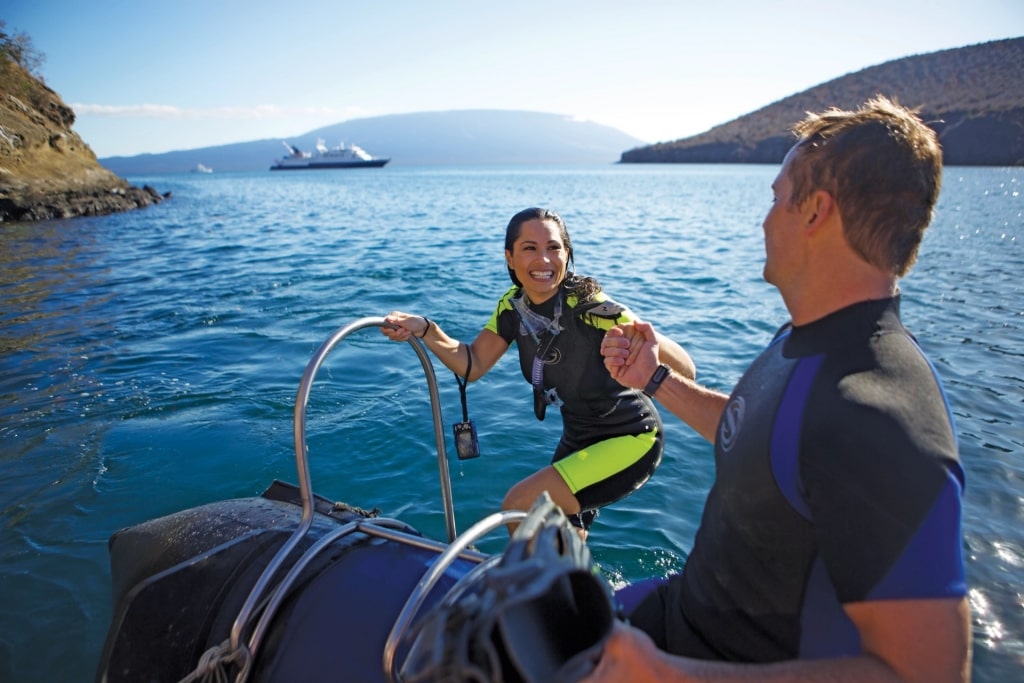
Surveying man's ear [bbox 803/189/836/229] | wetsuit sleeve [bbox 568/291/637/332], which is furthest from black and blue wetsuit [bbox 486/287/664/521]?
man's ear [bbox 803/189/836/229]

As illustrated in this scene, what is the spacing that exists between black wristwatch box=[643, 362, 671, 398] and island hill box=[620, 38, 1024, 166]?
46361mm

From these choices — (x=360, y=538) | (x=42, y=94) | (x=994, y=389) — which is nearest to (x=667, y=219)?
(x=994, y=389)

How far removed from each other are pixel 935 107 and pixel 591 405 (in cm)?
10064

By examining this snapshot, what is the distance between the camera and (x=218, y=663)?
1.76m

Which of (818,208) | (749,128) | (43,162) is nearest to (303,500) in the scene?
(818,208)

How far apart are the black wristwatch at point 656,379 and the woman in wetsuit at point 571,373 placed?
2.73ft

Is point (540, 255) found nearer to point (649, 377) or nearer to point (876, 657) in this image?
point (649, 377)

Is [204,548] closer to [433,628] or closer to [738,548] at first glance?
[433,628]

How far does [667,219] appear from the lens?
25688 mm

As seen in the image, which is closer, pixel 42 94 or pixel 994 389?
pixel 994 389

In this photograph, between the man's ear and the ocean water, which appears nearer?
the man's ear

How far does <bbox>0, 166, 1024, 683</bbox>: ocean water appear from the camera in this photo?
3.86 meters

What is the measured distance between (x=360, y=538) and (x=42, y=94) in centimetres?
4217

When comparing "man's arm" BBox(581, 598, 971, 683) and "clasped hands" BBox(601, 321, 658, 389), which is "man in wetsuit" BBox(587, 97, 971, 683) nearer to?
"man's arm" BBox(581, 598, 971, 683)
